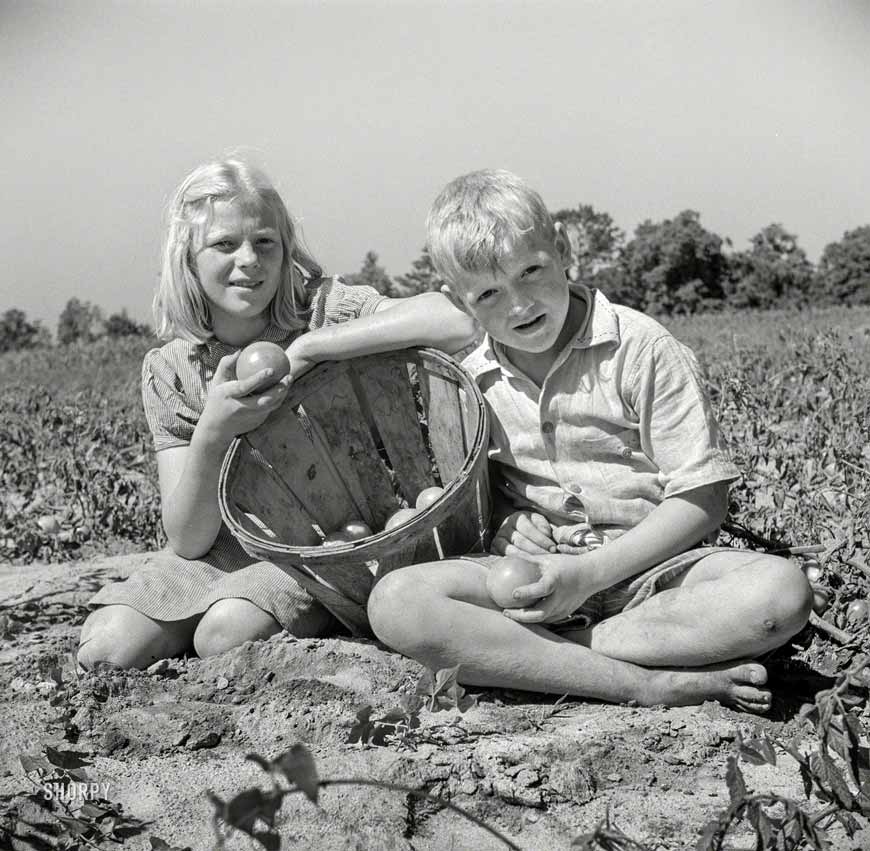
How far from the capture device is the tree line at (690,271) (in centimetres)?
1530

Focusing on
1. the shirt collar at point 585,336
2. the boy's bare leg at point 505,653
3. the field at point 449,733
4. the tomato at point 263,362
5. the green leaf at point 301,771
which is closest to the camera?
the green leaf at point 301,771

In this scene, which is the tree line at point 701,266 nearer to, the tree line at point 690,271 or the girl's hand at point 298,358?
the tree line at point 690,271

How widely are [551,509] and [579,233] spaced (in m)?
13.9

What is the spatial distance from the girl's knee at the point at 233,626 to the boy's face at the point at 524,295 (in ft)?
2.79

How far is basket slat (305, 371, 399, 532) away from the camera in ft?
9.12

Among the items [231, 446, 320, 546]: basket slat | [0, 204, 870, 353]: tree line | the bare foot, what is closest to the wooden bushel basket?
[231, 446, 320, 546]: basket slat

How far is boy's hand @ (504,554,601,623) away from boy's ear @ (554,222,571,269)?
0.62m

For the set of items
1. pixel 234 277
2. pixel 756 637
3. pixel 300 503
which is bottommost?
pixel 756 637

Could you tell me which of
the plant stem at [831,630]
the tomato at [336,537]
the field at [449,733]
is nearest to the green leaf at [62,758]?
the field at [449,733]

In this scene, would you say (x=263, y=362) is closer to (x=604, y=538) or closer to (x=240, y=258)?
(x=240, y=258)

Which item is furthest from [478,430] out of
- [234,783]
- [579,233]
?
[579,233]

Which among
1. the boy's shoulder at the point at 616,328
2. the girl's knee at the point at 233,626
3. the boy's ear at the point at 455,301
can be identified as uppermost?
the boy's ear at the point at 455,301

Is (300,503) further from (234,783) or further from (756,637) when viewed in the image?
(756,637)

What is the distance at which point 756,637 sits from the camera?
2.12 m
